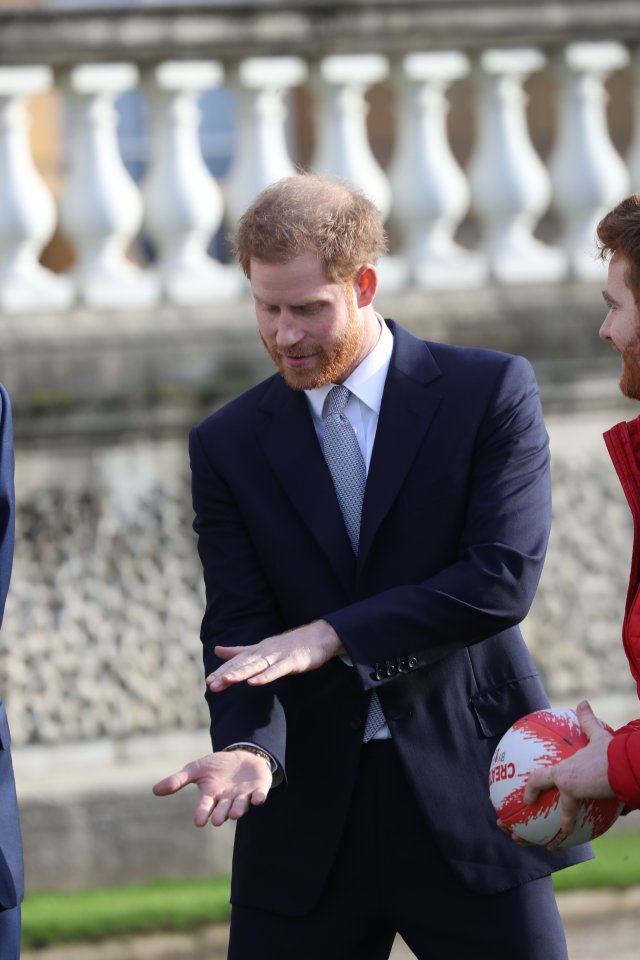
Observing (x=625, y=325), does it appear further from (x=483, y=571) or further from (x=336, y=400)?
(x=336, y=400)

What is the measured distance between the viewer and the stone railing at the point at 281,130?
19.1 feet

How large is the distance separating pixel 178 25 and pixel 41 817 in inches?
105

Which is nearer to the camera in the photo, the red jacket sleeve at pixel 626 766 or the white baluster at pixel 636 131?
the red jacket sleeve at pixel 626 766

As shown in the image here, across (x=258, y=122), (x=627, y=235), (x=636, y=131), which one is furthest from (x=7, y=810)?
(x=636, y=131)

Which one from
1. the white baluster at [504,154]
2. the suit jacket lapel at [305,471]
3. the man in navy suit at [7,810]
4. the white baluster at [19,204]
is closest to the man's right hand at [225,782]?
the suit jacket lapel at [305,471]

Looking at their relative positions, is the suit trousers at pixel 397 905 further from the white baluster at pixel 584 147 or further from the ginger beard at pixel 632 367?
the white baluster at pixel 584 147

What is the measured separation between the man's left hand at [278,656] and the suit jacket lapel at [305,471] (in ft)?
0.57

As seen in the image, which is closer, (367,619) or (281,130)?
(367,619)

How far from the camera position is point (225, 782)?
121 inches

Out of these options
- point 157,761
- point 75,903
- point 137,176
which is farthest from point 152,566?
point 137,176

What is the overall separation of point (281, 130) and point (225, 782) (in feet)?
11.5

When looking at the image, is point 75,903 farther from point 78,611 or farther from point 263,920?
point 263,920

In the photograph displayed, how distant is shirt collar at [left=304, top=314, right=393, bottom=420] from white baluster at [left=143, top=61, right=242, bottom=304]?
2.68m

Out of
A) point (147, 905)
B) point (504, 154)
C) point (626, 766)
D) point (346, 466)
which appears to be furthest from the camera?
point (504, 154)
